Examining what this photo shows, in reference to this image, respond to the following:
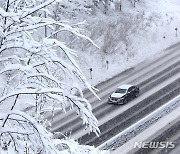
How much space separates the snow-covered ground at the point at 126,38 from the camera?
34.5 m

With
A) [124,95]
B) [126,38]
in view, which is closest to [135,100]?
[124,95]

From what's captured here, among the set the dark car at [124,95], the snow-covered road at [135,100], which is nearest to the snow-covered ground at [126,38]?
the snow-covered road at [135,100]

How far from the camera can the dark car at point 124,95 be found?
26172 millimetres

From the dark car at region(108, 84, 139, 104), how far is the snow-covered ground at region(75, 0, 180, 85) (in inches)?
203

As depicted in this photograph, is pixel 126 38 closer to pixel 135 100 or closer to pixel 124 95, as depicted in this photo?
pixel 135 100

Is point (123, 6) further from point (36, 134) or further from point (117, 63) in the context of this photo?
point (36, 134)

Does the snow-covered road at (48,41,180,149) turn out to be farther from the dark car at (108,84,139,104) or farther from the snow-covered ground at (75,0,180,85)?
the snow-covered ground at (75,0,180,85)

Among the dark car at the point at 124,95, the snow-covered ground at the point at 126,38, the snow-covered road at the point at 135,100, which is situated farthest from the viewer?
the snow-covered ground at the point at 126,38

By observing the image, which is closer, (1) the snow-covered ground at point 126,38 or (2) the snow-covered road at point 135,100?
(2) the snow-covered road at point 135,100

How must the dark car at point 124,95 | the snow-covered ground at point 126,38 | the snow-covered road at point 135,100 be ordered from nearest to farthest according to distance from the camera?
the snow-covered road at point 135,100 → the dark car at point 124,95 → the snow-covered ground at point 126,38

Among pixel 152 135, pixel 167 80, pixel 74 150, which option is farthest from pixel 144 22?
pixel 74 150

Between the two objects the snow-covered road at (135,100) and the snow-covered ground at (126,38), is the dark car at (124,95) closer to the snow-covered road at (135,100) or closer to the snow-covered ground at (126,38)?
the snow-covered road at (135,100)

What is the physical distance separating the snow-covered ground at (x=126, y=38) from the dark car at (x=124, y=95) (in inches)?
203

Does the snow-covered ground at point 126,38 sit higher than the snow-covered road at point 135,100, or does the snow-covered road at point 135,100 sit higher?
the snow-covered ground at point 126,38
